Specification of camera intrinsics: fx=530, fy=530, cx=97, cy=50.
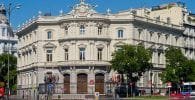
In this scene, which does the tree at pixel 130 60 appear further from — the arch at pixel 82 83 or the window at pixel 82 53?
the window at pixel 82 53

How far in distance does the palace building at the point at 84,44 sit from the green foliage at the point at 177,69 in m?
5.98

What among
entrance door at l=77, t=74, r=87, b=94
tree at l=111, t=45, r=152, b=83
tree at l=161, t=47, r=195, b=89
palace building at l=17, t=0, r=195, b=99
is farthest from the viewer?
tree at l=161, t=47, r=195, b=89

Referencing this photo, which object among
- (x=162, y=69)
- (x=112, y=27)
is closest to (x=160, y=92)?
(x=162, y=69)

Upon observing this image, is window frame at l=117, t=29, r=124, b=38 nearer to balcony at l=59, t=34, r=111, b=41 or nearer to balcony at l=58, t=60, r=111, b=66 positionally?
balcony at l=59, t=34, r=111, b=41

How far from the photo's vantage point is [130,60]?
98.2m

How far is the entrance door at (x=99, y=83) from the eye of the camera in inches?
4126

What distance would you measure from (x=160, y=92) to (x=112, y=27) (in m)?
18.3

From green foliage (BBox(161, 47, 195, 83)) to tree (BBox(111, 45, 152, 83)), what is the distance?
7.88m

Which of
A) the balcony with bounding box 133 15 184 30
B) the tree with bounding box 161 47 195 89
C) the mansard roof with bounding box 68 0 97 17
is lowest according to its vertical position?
the tree with bounding box 161 47 195 89

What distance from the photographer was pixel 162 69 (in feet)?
385

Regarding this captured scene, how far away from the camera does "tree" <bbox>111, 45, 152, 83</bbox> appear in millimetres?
98294

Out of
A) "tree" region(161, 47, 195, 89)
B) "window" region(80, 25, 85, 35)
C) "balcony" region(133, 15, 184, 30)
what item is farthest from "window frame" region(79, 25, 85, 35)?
"tree" region(161, 47, 195, 89)

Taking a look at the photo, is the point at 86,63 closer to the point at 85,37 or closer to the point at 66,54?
the point at 85,37

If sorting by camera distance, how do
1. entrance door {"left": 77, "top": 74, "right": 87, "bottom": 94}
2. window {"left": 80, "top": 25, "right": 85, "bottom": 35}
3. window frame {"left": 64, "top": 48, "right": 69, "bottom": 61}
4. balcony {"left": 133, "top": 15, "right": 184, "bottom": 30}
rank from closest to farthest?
entrance door {"left": 77, "top": 74, "right": 87, "bottom": 94} → window {"left": 80, "top": 25, "right": 85, "bottom": 35} → window frame {"left": 64, "top": 48, "right": 69, "bottom": 61} → balcony {"left": 133, "top": 15, "right": 184, "bottom": 30}
